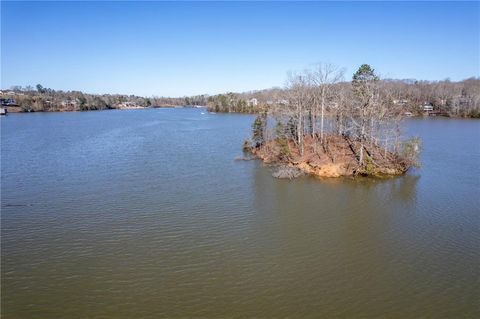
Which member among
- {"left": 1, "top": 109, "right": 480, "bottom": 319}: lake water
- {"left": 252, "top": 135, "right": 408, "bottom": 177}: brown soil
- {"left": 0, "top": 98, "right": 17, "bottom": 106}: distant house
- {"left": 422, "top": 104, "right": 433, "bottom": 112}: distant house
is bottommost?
{"left": 1, "top": 109, "right": 480, "bottom": 319}: lake water

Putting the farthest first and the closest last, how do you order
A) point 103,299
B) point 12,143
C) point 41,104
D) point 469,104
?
point 41,104
point 469,104
point 12,143
point 103,299

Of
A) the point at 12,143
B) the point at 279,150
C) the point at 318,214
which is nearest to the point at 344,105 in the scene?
the point at 279,150

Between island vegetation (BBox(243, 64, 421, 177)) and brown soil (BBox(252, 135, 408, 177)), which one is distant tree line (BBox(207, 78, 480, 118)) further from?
brown soil (BBox(252, 135, 408, 177))

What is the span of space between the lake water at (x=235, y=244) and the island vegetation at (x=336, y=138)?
239 cm

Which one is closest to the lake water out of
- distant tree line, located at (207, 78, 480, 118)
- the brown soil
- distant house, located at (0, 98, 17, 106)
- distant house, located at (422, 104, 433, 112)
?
the brown soil

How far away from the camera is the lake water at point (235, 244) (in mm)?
13031

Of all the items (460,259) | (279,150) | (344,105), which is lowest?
(460,259)

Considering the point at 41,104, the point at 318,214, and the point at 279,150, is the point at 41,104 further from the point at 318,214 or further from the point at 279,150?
the point at 318,214

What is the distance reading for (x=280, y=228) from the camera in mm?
19719

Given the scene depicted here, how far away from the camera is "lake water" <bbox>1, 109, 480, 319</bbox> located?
1303 cm

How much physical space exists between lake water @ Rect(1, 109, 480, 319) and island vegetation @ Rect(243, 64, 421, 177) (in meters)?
2.39

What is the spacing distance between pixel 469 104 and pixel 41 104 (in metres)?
157

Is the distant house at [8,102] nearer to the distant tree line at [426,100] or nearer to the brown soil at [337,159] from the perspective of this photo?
the distant tree line at [426,100]

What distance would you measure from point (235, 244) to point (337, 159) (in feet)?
61.6
